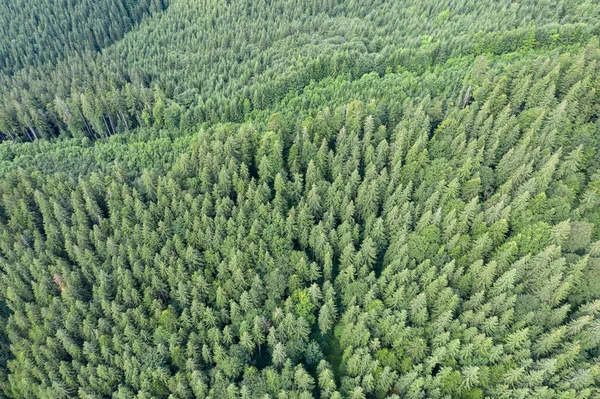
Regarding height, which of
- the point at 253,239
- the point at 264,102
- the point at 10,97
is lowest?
the point at 253,239

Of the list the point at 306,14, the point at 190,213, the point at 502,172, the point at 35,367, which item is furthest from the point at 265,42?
the point at 35,367

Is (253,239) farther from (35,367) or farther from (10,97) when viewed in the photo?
(10,97)

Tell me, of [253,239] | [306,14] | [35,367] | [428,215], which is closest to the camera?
[35,367]

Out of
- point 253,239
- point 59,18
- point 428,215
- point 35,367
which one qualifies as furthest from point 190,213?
point 59,18

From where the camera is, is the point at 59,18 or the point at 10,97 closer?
the point at 10,97

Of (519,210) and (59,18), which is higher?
(59,18)

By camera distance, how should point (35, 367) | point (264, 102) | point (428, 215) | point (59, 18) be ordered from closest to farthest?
point (35, 367) → point (428, 215) → point (264, 102) → point (59, 18)
